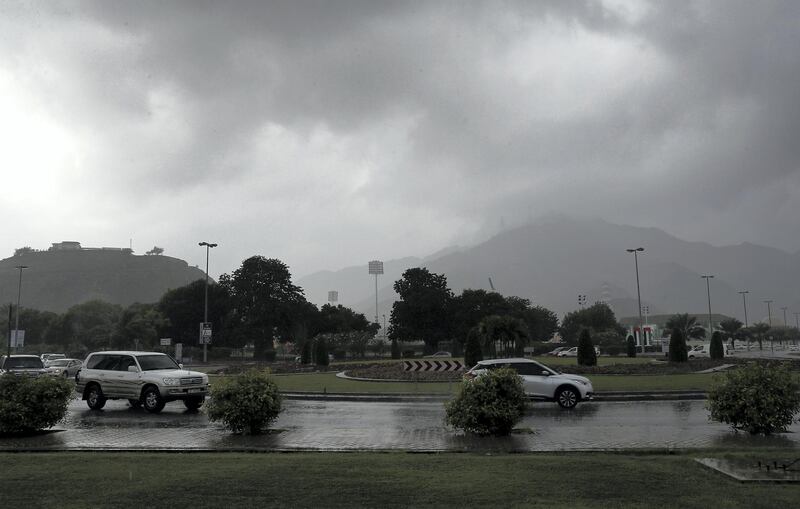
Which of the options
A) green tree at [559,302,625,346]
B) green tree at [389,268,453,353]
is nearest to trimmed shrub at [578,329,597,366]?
green tree at [389,268,453,353]

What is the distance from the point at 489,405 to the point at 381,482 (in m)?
5.32

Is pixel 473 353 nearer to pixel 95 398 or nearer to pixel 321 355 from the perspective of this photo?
pixel 321 355

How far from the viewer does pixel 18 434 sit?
13664 mm

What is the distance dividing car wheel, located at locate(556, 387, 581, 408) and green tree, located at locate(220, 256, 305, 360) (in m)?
68.5

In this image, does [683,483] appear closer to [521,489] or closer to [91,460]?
[521,489]

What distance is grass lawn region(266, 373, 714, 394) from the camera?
24531 mm

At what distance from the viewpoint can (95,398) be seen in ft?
A: 66.3

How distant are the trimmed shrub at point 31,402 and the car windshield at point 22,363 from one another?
64.3ft

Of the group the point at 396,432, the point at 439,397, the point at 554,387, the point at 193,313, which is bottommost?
the point at 439,397

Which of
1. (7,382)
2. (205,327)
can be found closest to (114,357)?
(7,382)

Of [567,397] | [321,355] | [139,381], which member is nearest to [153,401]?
[139,381]

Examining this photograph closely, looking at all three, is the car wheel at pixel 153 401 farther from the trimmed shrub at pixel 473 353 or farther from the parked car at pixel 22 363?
the trimmed shrub at pixel 473 353

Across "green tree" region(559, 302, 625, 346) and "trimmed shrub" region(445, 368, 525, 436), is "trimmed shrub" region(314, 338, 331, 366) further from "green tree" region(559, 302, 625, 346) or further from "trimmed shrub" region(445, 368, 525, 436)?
"green tree" region(559, 302, 625, 346)

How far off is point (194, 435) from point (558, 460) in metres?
8.06
